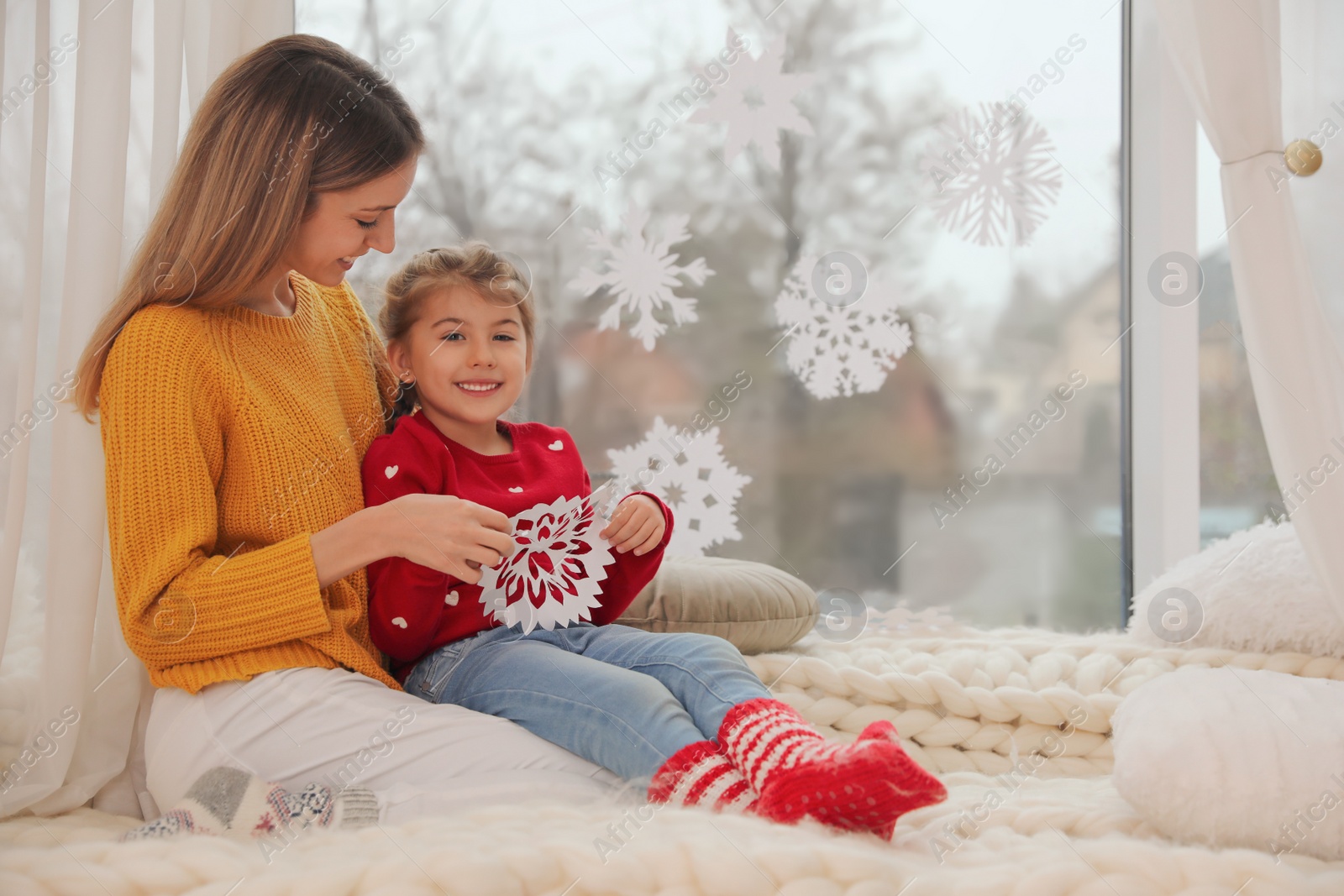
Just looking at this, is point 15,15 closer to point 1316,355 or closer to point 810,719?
point 810,719

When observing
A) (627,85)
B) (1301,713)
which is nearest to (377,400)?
(627,85)

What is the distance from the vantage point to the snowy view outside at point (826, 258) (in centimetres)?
183

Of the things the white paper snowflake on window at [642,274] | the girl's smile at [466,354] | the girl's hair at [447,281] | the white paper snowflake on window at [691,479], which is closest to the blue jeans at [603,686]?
the girl's smile at [466,354]

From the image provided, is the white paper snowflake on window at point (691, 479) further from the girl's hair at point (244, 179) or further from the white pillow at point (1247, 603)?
the girl's hair at point (244, 179)

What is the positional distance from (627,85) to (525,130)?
21cm

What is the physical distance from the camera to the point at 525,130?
183 cm

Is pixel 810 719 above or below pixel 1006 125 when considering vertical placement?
below

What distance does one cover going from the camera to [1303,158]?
1.12m

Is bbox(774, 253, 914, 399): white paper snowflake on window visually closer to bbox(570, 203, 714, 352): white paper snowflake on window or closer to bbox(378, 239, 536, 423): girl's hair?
bbox(570, 203, 714, 352): white paper snowflake on window

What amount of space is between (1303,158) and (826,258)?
0.87 metres

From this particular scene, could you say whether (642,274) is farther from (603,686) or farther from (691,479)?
(603,686)

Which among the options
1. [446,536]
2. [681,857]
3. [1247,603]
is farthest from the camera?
[1247,603]

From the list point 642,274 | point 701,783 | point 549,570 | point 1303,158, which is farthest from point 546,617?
point 1303,158

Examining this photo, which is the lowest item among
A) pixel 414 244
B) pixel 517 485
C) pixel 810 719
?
pixel 810 719
